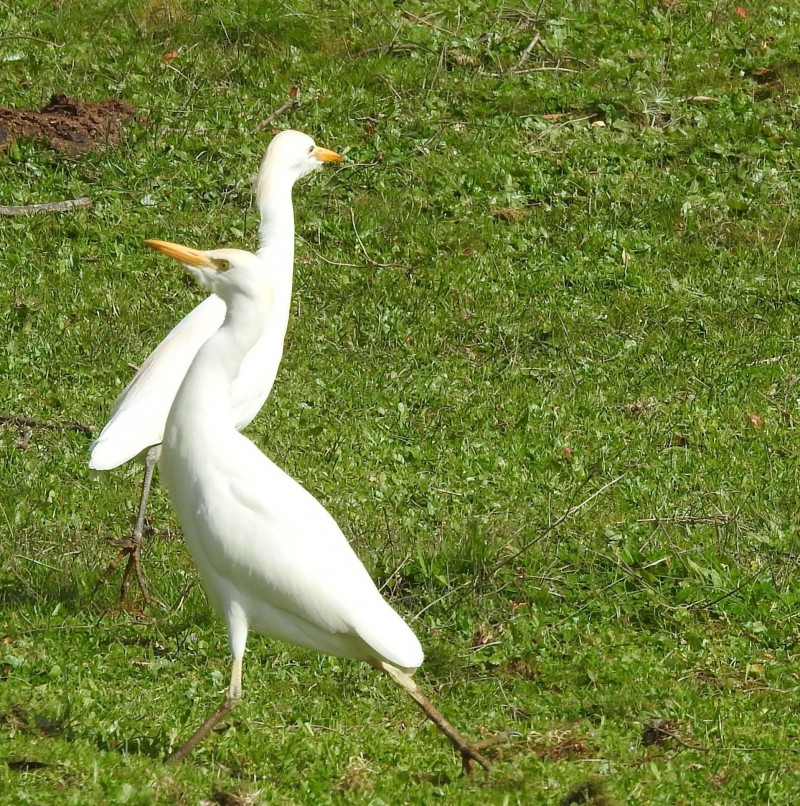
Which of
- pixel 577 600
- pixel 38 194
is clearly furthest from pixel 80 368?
pixel 577 600

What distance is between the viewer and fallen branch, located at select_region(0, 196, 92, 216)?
31.1 ft

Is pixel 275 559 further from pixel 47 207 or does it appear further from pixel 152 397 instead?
pixel 47 207

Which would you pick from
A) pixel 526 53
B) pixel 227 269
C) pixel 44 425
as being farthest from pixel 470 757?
pixel 526 53

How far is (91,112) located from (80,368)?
269 centimetres

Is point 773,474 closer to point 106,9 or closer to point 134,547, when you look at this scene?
point 134,547

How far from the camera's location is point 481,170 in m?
10.1

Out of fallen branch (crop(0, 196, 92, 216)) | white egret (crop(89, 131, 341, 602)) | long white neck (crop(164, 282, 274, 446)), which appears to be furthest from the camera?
fallen branch (crop(0, 196, 92, 216))

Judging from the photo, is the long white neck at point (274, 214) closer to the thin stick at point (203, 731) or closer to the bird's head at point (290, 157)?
the bird's head at point (290, 157)

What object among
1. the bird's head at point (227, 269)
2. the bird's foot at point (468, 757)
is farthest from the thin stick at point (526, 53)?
the bird's foot at point (468, 757)

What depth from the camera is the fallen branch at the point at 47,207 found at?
9.48m

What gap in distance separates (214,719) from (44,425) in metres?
3.17

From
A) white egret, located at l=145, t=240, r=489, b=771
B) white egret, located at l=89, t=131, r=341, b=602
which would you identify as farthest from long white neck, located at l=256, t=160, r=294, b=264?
white egret, located at l=145, t=240, r=489, b=771

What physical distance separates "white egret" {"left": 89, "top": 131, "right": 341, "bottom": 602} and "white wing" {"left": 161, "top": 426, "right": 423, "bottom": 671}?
0.73 m

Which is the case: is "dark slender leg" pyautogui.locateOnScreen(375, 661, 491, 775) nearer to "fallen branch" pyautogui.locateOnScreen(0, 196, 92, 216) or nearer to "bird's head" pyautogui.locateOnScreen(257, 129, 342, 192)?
"bird's head" pyautogui.locateOnScreen(257, 129, 342, 192)
